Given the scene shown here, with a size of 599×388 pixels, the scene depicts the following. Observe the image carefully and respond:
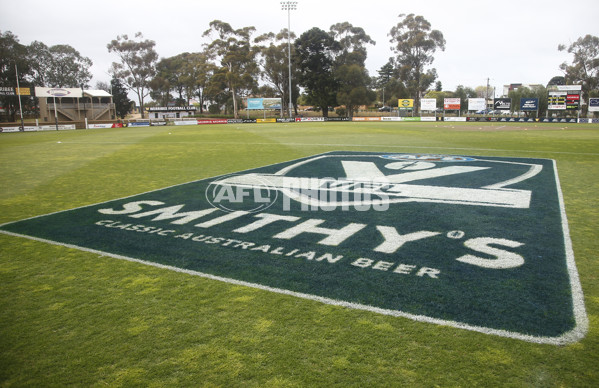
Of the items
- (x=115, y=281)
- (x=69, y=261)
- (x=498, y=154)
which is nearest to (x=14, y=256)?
(x=69, y=261)

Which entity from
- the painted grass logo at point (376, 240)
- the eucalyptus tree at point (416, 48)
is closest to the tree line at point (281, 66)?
the eucalyptus tree at point (416, 48)

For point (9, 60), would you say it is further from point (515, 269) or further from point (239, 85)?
point (515, 269)

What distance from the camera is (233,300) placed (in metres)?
3.77

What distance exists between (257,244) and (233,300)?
1505 millimetres

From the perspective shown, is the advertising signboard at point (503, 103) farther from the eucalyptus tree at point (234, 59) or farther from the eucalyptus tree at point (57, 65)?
the eucalyptus tree at point (57, 65)

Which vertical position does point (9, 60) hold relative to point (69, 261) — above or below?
above

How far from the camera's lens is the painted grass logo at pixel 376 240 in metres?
3.66

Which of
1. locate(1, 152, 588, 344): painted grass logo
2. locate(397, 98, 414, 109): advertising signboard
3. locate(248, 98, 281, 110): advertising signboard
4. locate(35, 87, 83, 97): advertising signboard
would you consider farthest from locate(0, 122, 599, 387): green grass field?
locate(397, 98, 414, 109): advertising signboard

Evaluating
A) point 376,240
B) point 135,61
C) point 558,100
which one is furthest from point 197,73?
point 376,240

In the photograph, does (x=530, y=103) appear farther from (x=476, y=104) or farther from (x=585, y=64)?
(x=585, y=64)

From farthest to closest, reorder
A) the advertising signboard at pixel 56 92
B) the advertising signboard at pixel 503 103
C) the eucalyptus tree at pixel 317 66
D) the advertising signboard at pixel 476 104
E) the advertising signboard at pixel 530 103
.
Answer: the eucalyptus tree at pixel 317 66
the advertising signboard at pixel 476 104
the advertising signboard at pixel 503 103
the advertising signboard at pixel 56 92
the advertising signboard at pixel 530 103

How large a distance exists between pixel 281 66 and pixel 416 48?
26680 mm

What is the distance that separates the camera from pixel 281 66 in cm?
7494

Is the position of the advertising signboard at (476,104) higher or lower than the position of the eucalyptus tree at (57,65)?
lower
